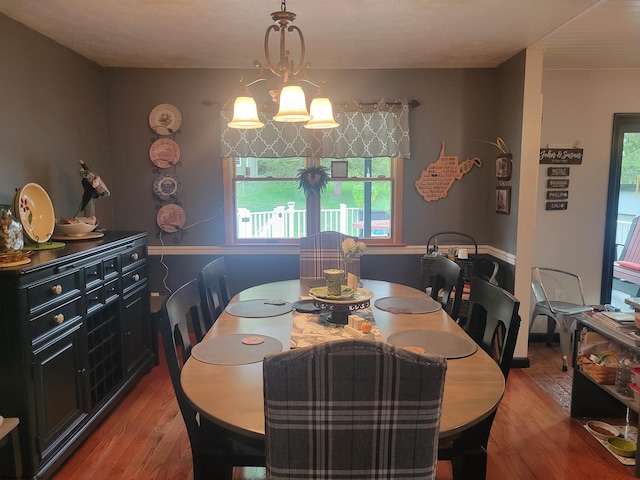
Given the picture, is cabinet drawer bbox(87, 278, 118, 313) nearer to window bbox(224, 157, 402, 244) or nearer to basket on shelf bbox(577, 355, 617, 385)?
window bbox(224, 157, 402, 244)

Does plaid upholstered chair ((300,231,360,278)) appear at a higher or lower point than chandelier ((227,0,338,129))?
lower

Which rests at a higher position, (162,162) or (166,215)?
(162,162)

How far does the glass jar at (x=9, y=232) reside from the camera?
7.40 ft

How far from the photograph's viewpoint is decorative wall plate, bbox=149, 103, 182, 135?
3.99m

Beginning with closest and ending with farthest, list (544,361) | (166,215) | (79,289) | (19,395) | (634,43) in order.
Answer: (19,395)
(79,289)
(634,43)
(544,361)
(166,215)

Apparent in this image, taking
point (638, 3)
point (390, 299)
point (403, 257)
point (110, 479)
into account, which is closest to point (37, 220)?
point (110, 479)

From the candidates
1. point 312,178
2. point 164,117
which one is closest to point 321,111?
point 312,178

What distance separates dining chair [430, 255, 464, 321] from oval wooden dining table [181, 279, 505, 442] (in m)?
0.41

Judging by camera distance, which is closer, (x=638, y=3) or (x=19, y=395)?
(x=19, y=395)

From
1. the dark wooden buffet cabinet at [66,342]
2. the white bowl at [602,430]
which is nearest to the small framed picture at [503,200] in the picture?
the white bowl at [602,430]

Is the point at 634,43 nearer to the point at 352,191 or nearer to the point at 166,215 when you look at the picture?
the point at 352,191

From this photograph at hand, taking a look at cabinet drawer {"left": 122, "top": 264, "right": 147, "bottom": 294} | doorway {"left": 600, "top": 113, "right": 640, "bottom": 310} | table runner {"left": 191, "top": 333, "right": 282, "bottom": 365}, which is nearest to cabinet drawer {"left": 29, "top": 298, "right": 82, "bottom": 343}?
cabinet drawer {"left": 122, "top": 264, "right": 147, "bottom": 294}

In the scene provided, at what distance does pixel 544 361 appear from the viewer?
382 centimetres

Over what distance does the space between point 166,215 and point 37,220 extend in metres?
1.44
